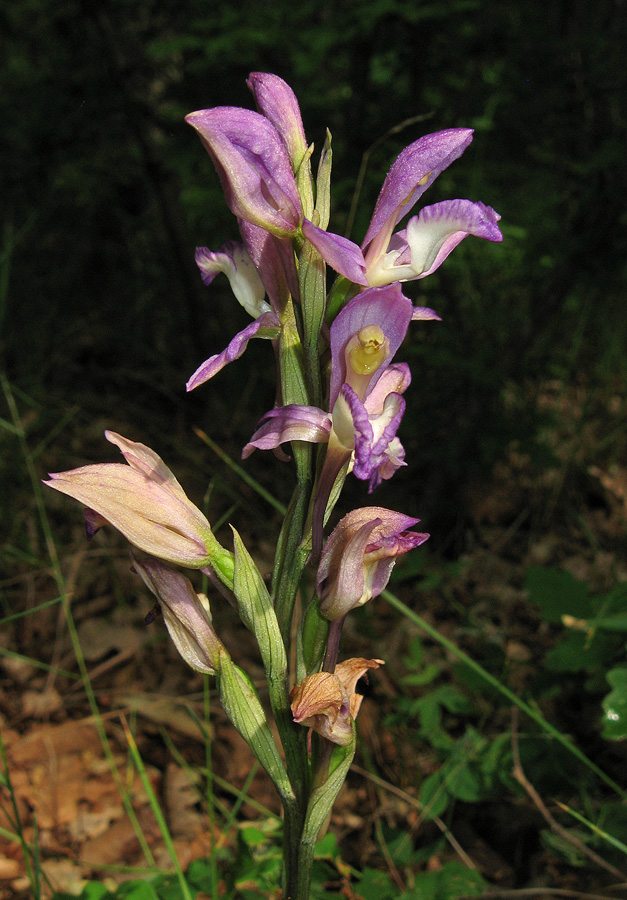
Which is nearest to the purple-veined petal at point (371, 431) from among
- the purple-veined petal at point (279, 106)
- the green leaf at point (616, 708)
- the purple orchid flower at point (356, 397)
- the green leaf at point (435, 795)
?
the purple orchid flower at point (356, 397)

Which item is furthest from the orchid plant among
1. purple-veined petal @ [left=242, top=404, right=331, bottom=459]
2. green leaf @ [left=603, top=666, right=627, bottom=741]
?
green leaf @ [left=603, top=666, right=627, bottom=741]

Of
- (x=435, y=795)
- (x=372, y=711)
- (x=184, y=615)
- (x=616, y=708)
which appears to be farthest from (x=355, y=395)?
(x=372, y=711)

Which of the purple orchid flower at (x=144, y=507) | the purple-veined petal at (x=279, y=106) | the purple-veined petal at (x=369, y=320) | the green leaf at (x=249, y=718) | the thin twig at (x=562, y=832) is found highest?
the purple-veined petal at (x=279, y=106)

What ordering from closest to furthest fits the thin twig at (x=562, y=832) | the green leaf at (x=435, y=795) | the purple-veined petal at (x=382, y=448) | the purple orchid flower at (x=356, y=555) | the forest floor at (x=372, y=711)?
the purple-veined petal at (x=382, y=448) → the purple orchid flower at (x=356, y=555) → the thin twig at (x=562, y=832) → the green leaf at (x=435, y=795) → the forest floor at (x=372, y=711)

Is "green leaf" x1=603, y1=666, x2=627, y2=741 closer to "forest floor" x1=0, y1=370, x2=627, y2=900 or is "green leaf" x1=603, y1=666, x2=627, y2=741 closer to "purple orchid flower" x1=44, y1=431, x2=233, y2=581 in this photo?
"forest floor" x1=0, y1=370, x2=627, y2=900

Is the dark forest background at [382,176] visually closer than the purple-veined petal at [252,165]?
No

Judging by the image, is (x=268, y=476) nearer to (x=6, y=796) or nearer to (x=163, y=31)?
(x=6, y=796)

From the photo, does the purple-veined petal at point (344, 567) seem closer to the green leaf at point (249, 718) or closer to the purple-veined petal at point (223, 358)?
the green leaf at point (249, 718)
